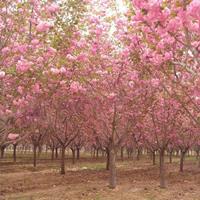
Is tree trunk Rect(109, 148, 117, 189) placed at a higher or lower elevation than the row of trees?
lower

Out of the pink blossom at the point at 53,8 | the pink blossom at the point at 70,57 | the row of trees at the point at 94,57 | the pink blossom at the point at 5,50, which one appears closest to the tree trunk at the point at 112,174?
the row of trees at the point at 94,57

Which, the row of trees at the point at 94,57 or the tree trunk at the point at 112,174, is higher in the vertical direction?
the row of trees at the point at 94,57

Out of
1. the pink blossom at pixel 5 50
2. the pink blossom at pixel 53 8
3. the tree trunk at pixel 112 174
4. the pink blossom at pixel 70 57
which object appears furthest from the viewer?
the tree trunk at pixel 112 174

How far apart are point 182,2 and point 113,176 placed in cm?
1630

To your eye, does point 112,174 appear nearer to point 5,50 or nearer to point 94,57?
point 94,57

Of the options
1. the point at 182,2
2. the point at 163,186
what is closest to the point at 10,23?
the point at 182,2

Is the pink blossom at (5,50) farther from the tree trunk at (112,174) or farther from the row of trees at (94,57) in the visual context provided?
the tree trunk at (112,174)

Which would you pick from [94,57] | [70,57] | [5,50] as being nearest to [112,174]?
[94,57]

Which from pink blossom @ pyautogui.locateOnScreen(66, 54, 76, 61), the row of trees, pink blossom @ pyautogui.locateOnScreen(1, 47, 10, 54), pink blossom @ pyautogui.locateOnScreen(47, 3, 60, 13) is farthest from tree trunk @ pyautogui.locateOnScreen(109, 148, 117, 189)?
pink blossom @ pyautogui.locateOnScreen(47, 3, 60, 13)

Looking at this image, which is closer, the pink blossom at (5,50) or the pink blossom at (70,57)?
the pink blossom at (5,50)

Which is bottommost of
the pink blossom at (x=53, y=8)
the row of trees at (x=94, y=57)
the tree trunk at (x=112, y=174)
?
the tree trunk at (x=112, y=174)

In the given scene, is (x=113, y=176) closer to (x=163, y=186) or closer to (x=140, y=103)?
(x=163, y=186)

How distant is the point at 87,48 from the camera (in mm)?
15234

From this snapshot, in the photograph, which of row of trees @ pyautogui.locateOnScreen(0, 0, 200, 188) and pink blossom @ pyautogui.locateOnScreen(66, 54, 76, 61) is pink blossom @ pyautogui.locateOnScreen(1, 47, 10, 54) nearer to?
row of trees @ pyautogui.locateOnScreen(0, 0, 200, 188)
